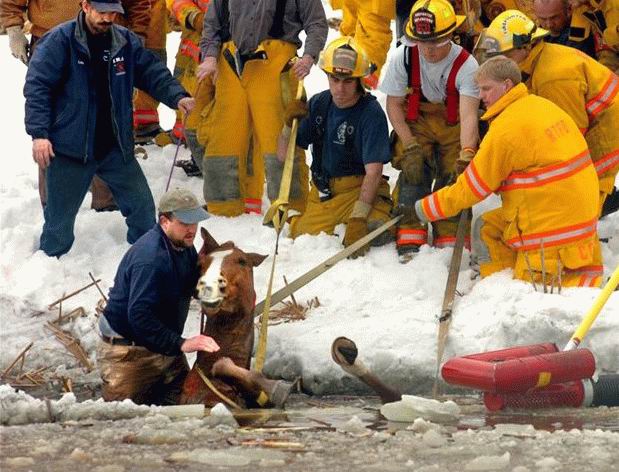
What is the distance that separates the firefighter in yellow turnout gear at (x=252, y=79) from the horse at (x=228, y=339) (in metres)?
2.42

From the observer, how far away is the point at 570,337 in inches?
364

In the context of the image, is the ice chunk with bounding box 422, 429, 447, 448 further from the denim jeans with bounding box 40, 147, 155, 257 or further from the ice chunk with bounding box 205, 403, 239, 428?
the denim jeans with bounding box 40, 147, 155, 257

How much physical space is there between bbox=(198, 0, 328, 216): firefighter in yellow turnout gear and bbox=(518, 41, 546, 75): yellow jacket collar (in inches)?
62.4

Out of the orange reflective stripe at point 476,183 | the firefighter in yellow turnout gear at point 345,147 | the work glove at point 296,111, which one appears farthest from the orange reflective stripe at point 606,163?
the work glove at point 296,111

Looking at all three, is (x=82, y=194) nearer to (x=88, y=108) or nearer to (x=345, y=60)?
(x=88, y=108)

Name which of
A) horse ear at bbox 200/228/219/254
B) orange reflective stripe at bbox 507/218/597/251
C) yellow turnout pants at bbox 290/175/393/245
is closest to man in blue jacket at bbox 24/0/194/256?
yellow turnout pants at bbox 290/175/393/245

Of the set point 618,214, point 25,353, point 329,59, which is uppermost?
point 329,59

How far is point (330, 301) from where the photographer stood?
415 inches

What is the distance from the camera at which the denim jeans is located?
10930 mm

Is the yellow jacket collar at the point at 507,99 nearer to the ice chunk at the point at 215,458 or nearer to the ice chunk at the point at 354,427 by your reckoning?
the ice chunk at the point at 354,427

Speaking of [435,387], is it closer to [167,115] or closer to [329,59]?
[329,59]

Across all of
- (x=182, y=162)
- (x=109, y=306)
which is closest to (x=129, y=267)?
(x=109, y=306)

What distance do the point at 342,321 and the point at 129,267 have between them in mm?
1602

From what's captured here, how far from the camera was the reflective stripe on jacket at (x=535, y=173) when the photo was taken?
9820mm
